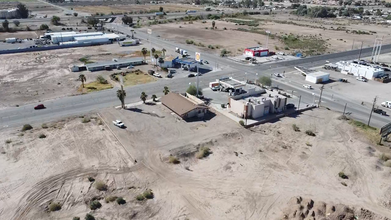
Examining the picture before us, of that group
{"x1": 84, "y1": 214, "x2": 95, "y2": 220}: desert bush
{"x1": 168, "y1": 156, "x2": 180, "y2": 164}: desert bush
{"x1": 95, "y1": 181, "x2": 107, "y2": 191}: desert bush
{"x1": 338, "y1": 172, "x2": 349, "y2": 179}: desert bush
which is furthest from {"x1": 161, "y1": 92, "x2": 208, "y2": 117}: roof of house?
{"x1": 84, "y1": 214, "x2": 95, "y2": 220}: desert bush

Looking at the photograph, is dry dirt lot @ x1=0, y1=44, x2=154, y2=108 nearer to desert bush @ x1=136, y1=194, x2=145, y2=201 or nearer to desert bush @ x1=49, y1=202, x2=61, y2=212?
desert bush @ x1=49, y1=202, x2=61, y2=212

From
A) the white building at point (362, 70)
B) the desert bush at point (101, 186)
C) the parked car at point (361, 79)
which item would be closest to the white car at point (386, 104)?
the parked car at point (361, 79)

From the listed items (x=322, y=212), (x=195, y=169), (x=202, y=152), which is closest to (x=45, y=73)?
(x=202, y=152)

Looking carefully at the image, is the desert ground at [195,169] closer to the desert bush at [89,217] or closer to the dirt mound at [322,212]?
the dirt mound at [322,212]

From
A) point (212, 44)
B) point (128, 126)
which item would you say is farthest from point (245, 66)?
point (128, 126)

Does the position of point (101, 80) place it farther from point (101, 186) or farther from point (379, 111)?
point (379, 111)

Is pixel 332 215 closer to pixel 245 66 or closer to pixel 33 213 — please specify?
pixel 33 213
